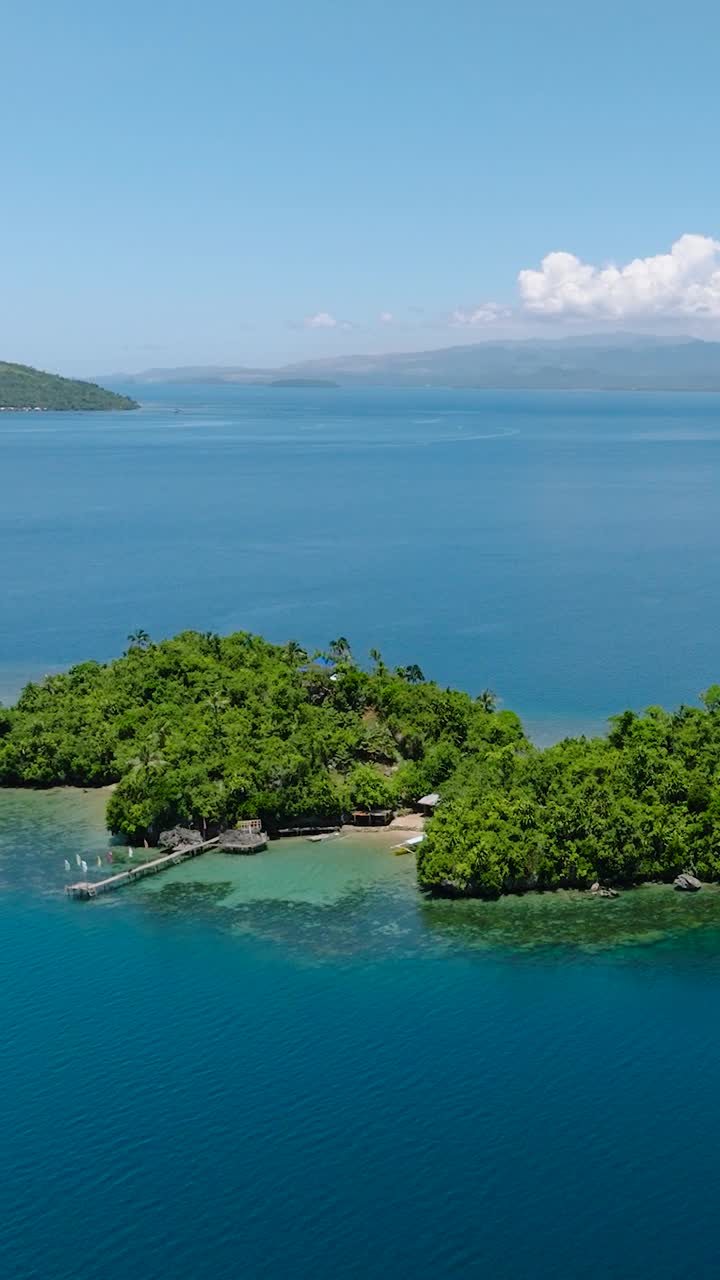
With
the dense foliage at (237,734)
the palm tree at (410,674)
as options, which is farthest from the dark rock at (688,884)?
the palm tree at (410,674)

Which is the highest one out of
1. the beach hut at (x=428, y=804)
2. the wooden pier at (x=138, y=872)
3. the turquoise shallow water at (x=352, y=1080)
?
the beach hut at (x=428, y=804)

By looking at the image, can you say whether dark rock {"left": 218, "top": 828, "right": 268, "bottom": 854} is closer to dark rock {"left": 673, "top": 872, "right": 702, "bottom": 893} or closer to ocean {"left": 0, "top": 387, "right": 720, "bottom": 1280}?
ocean {"left": 0, "top": 387, "right": 720, "bottom": 1280}

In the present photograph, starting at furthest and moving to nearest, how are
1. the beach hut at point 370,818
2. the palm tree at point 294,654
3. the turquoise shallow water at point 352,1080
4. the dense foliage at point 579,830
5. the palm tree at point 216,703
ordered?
the palm tree at point 294,654 < the palm tree at point 216,703 < the beach hut at point 370,818 < the dense foliage at point 579,830 < the turquoise shallow water at point 352,1080

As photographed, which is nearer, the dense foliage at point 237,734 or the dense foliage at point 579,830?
the dense foliage at point 579,830

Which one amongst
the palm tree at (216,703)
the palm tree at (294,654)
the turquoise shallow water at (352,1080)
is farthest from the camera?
the palm tree at (294,654)

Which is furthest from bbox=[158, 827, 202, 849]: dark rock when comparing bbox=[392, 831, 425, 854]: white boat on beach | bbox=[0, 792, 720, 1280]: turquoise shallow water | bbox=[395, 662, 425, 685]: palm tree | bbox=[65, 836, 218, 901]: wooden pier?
bbox=[395, 662, 425, 685]: palm tree

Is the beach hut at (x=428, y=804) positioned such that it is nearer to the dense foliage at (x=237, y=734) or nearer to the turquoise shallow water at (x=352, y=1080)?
the dense foliage at (x=237, y=734)
